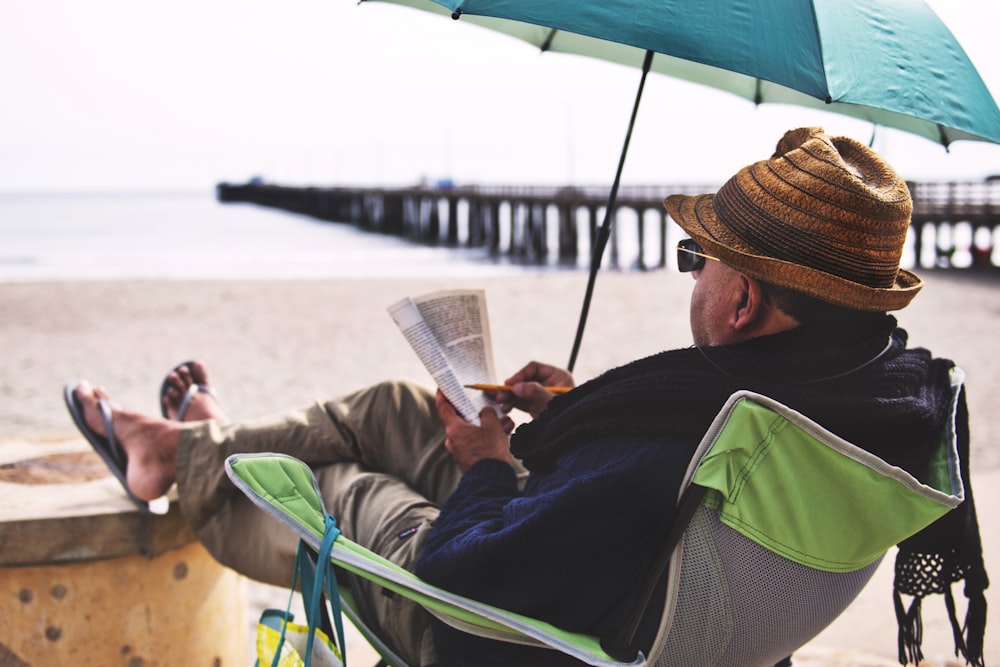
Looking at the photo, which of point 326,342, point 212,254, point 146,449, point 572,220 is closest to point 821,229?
point 146,449

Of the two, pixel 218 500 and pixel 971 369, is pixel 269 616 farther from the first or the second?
pixel 971 369

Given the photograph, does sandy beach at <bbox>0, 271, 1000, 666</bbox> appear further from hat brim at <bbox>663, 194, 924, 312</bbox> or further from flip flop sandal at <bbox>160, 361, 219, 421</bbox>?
hat brim at <bbox>663, 194, 924, 312</bbox>

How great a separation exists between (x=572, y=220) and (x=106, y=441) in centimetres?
3015

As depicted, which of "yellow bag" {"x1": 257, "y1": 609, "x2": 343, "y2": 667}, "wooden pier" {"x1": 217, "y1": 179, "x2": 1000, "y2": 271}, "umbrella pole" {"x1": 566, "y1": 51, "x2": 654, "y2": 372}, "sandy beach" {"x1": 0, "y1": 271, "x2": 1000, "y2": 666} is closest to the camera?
"yellow bag" {"x1": 257, "y1": 609, "x2": 343, "y2": 667}

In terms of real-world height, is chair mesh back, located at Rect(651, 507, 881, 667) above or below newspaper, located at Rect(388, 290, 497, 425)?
below

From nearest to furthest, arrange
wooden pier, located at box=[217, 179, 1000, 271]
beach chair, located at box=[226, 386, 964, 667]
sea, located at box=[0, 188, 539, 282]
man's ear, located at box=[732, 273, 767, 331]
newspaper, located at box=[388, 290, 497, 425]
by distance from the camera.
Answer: beach chair, located at box=[226, 386, 964, 667]
man's ear, located at box=[732, 273, 767, 331]
newspaper, located at box=[388, 290, 497, 425]
sea, located at box=[0, 188, 539, 282]
wooden pier, located at box=[217, 179, 1000, 271]

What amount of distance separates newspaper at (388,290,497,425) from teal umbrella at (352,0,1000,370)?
1.89 ft

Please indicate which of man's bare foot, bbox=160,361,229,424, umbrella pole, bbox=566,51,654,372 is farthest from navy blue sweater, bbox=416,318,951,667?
man's bare foot, bbox=160,361,229,424

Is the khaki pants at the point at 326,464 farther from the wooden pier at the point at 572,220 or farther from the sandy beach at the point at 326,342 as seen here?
the wooden pier at the point at 572,220

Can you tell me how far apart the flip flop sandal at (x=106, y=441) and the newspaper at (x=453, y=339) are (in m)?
0.77

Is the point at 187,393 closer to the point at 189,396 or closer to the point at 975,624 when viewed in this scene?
the point at 189,396

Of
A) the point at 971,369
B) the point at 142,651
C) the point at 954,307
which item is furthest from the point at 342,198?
the point at 142,651

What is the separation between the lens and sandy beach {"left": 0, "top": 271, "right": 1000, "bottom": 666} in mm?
4039

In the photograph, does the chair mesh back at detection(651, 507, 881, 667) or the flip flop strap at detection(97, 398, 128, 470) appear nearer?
the chair mesh back at detection(651, 507, 881, 667)
